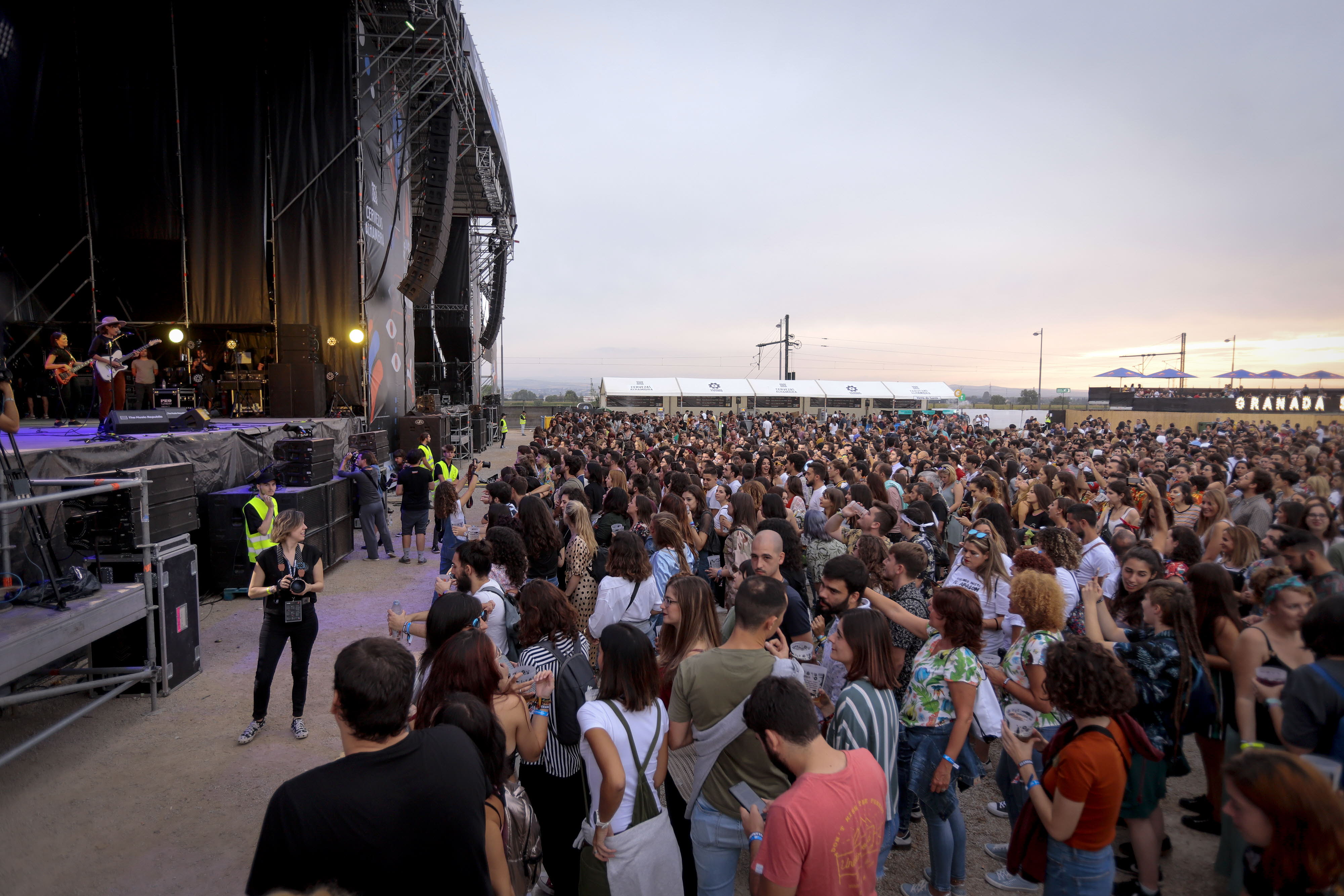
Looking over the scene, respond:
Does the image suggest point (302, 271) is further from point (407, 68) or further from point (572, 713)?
point (572, 713)

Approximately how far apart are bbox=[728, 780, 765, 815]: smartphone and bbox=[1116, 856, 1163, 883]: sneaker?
2.17 meters

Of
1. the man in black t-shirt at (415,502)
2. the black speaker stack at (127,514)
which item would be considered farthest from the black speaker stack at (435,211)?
the black speaker stack at (127,514)

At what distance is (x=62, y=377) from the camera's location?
34.4 ft

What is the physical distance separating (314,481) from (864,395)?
1461 inches

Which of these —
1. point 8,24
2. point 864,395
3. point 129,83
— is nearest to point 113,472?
point 129,83

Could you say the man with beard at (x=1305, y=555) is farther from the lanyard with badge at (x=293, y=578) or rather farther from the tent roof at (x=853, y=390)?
the tent roof at (x=853, y=390)

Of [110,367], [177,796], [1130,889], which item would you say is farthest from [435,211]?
[1130,889]

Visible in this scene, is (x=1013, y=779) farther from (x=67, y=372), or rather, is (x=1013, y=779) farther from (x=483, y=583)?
(x=67, y=372)

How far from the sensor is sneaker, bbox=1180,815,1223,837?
3635 millimetres

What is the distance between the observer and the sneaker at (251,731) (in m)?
4.54

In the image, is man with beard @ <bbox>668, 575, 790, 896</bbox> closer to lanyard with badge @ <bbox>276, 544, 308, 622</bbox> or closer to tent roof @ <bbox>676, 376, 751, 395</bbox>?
lanyard with badge @ <bbox>276, 544, 308, 622</bbox>

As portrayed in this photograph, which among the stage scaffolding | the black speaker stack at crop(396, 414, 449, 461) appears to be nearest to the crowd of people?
the black speaker stack at crop(396, 414, 449, 461)

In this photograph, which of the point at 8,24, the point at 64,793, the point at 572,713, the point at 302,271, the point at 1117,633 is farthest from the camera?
the point at 302,271

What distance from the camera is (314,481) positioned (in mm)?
8602
